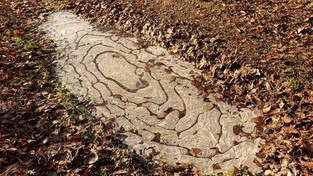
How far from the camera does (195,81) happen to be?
15.6 ft

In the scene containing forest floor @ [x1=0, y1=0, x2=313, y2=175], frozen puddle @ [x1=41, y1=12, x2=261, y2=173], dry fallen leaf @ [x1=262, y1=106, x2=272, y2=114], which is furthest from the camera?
dry fallen leaf @ [x1=262, y1=106, x2=272, y2=114]

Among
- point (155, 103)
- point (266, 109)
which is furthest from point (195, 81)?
point (266, 109)

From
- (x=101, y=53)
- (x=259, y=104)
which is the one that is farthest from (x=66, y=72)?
(x=259, y=104)

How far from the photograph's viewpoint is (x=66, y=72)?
17.1 feet

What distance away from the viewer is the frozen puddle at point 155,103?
3703mm

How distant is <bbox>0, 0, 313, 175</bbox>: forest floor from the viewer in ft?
11.5

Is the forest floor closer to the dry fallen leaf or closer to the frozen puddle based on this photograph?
the dry fallen leaf

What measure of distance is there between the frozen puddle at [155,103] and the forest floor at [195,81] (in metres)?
0.19

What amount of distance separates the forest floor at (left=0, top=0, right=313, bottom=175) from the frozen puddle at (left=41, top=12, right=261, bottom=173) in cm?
19

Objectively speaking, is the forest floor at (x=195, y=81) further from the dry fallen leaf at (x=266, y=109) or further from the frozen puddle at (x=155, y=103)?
the frozen puddle at (x=155, y=103)

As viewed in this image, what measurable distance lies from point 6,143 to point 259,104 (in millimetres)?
3436

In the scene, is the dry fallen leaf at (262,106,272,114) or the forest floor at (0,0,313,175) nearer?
the forest floor at (0,0,313,175)

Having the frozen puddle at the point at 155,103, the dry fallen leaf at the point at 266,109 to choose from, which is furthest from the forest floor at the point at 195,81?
the frozen puddle at the point at 155,103

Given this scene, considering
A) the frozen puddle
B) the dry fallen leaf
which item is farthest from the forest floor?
the frozen puddle
